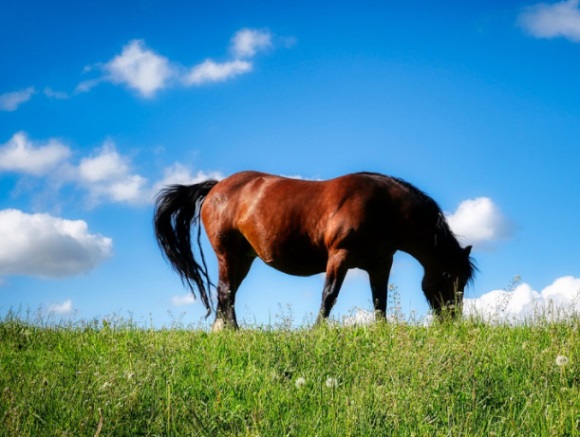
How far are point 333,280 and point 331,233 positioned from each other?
70cm

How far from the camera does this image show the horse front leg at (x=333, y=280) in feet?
30.1

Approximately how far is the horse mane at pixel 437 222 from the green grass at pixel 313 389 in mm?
2587

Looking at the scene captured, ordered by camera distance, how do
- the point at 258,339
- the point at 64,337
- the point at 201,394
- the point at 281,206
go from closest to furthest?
the point at 201,394 → the point at 258,339 → the point at 64,337 → the point at 281,206

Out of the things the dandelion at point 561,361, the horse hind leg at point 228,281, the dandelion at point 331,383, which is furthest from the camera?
the horse hind leg at point 228,281

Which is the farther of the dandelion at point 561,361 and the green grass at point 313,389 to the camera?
the dandelion at point 561,361

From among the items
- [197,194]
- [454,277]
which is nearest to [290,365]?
[454,277]

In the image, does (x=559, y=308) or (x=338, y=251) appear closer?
(x=559, y=308)

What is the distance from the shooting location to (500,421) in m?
4.38

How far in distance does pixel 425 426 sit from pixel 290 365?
1901mm

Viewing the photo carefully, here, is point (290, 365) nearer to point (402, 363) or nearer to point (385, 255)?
point (402, 363)

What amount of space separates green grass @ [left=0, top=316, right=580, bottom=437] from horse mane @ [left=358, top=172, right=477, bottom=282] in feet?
8.49

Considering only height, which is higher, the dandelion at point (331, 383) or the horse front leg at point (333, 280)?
the horse front leg at point (333, 280)

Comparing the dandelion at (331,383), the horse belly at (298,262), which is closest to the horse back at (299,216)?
the horse belly at (298,262)

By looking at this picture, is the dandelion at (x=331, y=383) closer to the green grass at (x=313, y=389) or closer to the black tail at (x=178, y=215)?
the green grass at (x=313, y=389)
